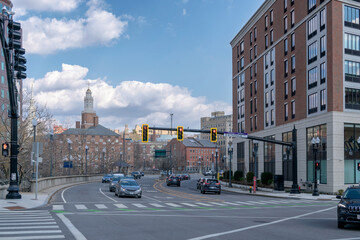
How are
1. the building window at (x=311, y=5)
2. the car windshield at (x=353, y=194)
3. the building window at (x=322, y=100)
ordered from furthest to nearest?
1. the building window at (x=311, y=5)
2. the building window at (x=322, y=100)
3. the car windshield at (x=353, y=194)

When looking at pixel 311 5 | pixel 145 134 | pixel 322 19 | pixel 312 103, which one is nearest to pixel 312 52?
pixel 322 19

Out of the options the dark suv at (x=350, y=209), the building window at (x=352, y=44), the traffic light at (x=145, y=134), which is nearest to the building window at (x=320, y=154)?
the building window at (x=352, y=44)

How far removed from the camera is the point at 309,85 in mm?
51375

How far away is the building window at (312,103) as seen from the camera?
49.7 metres

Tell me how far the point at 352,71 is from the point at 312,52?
5.77 m

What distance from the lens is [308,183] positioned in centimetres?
4803

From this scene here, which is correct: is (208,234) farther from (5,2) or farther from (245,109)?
(5,2)

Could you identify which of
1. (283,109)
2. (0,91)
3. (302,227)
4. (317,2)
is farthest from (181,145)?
(302,227)

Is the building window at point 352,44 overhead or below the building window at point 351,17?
below

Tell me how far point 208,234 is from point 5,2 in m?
97.2

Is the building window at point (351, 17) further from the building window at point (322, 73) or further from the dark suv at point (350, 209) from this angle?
the dark suv at point (350, 209)

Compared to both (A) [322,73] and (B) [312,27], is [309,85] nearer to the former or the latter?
(A) [322,73]

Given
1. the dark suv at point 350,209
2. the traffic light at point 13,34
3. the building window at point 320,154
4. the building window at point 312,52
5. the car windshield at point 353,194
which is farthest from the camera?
the building window at point 312,52

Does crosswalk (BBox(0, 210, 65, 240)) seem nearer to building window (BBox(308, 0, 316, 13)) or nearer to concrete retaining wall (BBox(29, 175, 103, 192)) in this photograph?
concrete retaining wall (BBox(29, 175, 103, 192))
